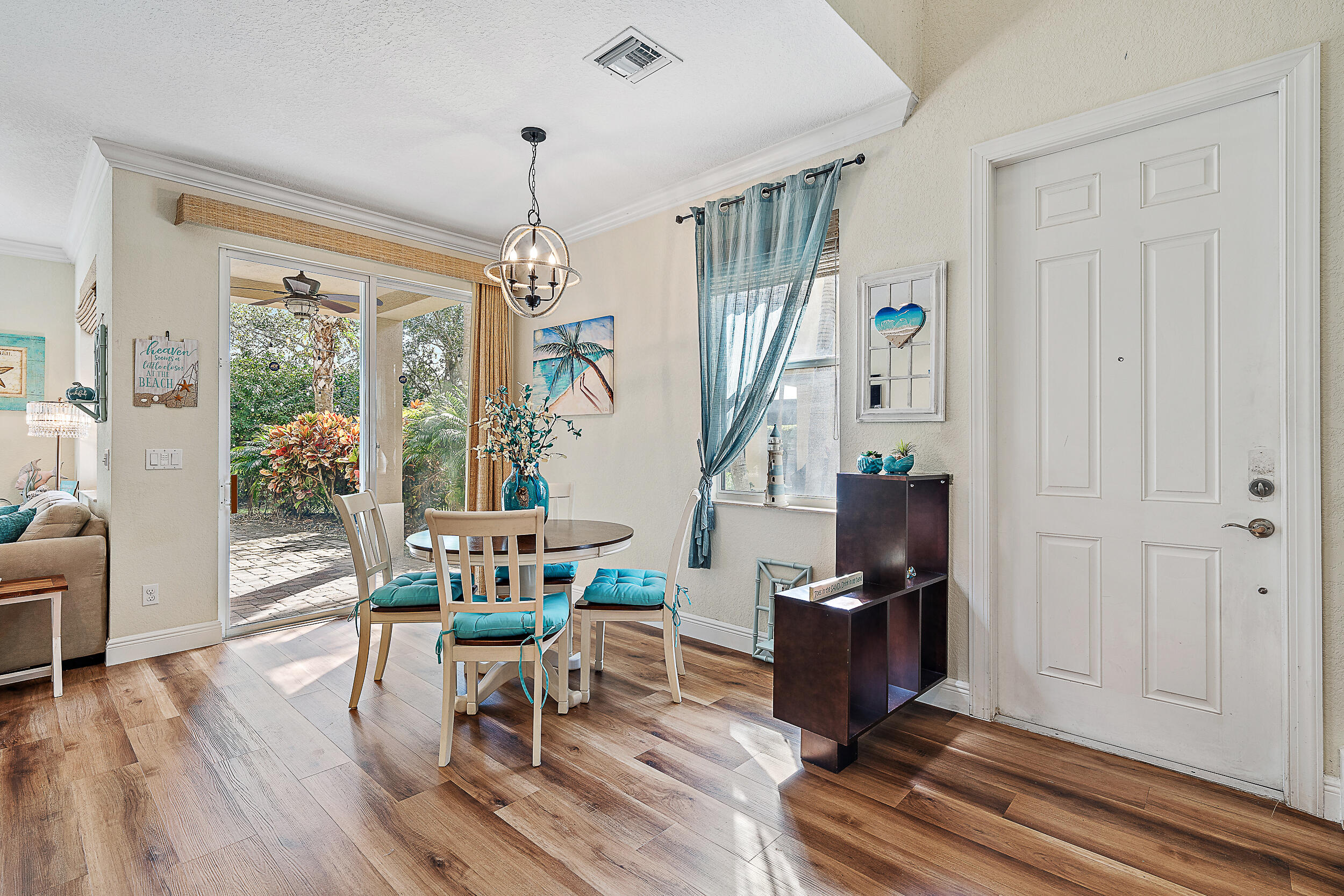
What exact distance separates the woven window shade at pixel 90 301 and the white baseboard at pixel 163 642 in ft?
6.02

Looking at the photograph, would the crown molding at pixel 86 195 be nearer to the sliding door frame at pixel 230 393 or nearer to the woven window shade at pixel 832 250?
the sliding door frame at pixel 230 393

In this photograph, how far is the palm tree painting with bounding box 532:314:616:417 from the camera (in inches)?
170

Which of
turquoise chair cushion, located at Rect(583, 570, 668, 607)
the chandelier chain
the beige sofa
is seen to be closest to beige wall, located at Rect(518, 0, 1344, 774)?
the chandelier chain

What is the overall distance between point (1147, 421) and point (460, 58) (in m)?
2.98

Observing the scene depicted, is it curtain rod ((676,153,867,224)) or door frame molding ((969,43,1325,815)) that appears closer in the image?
door frame molding ((969,43,1325,815))

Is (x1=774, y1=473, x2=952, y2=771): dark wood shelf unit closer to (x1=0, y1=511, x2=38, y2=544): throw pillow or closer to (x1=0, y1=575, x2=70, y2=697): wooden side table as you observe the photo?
(x1=0, y1=575, x2=70, y2=697): wooden side table

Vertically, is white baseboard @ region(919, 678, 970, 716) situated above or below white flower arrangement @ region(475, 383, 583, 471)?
below

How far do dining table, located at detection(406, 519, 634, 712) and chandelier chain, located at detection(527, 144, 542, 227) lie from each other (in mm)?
1551

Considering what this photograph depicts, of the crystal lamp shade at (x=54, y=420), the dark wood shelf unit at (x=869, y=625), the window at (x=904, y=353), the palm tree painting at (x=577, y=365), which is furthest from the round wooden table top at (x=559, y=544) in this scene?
the crystal lamp shade at (x=54, y=420)

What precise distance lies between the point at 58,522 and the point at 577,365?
9.63 ft

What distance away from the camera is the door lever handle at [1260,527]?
2080mm

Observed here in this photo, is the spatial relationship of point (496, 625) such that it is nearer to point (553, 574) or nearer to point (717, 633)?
point (553, 574)

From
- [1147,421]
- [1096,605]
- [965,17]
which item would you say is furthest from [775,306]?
[1096,605]

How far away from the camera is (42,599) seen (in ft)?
9.96
